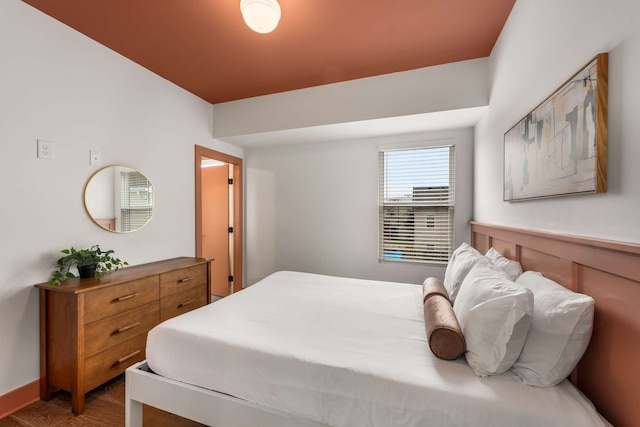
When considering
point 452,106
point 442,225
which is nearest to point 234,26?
point 452,106

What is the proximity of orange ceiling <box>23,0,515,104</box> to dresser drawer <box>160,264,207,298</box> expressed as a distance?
2.01m

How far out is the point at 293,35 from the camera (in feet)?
7.04

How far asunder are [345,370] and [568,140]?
1.41m

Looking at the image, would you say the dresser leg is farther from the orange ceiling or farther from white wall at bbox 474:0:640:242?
white wall at bbox 474:0:640:242

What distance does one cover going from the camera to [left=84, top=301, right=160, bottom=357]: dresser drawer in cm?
183

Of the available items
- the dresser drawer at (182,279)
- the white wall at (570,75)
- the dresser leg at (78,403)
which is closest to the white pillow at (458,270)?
the white wall at (570,75)

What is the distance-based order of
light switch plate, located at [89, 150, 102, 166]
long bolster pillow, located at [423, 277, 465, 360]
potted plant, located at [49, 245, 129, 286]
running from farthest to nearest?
light switch plate, located at [89, 150, 102, 166]
potted plant, located at [49, 245, 129, 286]
long bolster pillow, located at [423, 277, 465, 360]

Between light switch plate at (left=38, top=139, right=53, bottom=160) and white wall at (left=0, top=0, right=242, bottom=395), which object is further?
light switch plate at (left=38, top=139, right=53, bottom=160)

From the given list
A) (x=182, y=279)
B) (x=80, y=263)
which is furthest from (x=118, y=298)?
(x=182, y=279)

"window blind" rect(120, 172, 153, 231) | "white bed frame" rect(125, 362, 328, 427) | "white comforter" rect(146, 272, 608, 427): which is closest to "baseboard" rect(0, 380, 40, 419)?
"white bed frame" rect(125, 362, 328, 427)

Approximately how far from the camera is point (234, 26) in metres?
2.04

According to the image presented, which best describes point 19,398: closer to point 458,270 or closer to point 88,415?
point 88,415

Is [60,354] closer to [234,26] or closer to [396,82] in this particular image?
[234,26]

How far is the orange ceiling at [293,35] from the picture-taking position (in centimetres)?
186
